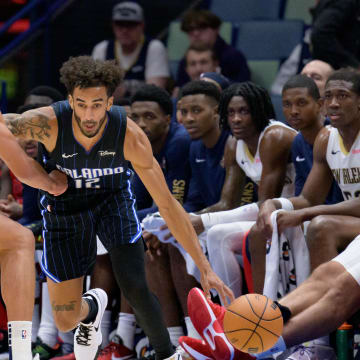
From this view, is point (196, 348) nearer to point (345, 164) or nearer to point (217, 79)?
point (345, 164)

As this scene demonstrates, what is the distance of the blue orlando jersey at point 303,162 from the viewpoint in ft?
16.5

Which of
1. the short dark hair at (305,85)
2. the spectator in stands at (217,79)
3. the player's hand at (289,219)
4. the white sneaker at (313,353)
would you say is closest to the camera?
the white sneaker at (313,353)

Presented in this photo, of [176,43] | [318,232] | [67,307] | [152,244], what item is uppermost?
[176,43]

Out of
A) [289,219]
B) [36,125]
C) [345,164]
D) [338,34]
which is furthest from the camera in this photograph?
[338,34]

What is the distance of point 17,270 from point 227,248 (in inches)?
65.9

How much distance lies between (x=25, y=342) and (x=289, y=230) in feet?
5.79

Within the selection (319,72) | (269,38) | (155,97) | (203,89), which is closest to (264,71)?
(269,38)

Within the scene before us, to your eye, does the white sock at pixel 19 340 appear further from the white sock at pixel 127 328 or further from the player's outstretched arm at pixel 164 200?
the white sock at pixel 127 328

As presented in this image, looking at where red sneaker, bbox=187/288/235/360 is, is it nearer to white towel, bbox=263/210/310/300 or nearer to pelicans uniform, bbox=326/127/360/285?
white towel, bbox=263/210/310/300

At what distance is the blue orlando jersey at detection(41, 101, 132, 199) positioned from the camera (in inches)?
161

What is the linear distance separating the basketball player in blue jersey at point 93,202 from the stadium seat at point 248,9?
4.54m

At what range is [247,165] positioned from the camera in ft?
17.6

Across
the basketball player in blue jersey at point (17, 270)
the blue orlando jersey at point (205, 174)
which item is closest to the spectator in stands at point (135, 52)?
the blue orlando jersey at point (205, 174)

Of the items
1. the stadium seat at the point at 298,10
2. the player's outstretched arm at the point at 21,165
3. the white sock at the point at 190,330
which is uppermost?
the stadium seat at the point at 298,10
